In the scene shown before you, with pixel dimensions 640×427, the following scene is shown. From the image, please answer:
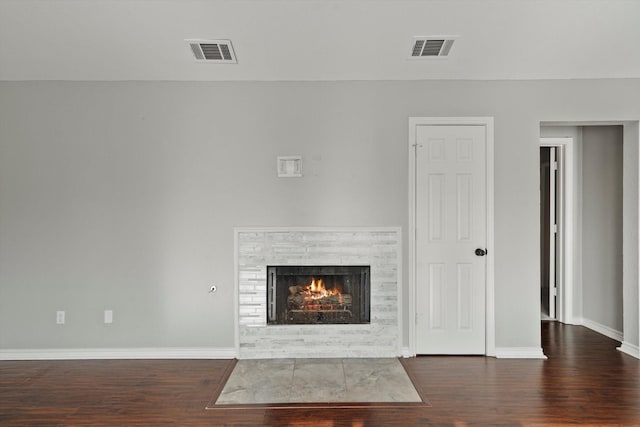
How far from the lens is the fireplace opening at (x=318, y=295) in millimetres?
3771

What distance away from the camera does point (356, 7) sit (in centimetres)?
266

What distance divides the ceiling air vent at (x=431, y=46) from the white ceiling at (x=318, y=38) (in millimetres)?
67

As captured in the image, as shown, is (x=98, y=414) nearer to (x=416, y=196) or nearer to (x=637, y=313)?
(x=416, y=196)

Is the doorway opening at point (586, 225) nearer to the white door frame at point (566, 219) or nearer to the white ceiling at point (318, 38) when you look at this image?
the white door frame at point (566, 219)

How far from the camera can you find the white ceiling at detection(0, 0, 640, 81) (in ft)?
8.75

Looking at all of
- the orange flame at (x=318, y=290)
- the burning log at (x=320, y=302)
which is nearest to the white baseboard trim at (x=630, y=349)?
the burning log at (x=320, y=302)

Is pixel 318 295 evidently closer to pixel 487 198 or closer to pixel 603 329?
pixel 487 198

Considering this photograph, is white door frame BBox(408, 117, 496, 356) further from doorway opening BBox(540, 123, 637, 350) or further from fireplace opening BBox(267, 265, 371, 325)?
doorway opening BBox(540, 123, 637, 350)

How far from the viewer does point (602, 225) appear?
444cm

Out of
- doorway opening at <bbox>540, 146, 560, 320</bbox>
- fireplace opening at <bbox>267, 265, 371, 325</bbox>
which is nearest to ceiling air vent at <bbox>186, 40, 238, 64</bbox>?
fireplace opening at <bbox>267, 265, 371, 325</bbox>

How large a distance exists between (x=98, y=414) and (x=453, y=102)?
3.69 meters

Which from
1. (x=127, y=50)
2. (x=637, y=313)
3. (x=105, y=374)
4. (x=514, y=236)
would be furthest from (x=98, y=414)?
(x=637, y=313)

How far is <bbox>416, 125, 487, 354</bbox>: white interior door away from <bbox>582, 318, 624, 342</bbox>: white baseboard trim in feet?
5.42

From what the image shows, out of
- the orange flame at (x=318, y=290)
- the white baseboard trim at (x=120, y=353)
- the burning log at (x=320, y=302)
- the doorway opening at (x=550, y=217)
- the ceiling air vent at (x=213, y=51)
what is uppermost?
the ceiling air vent at (x=213, y=51)
